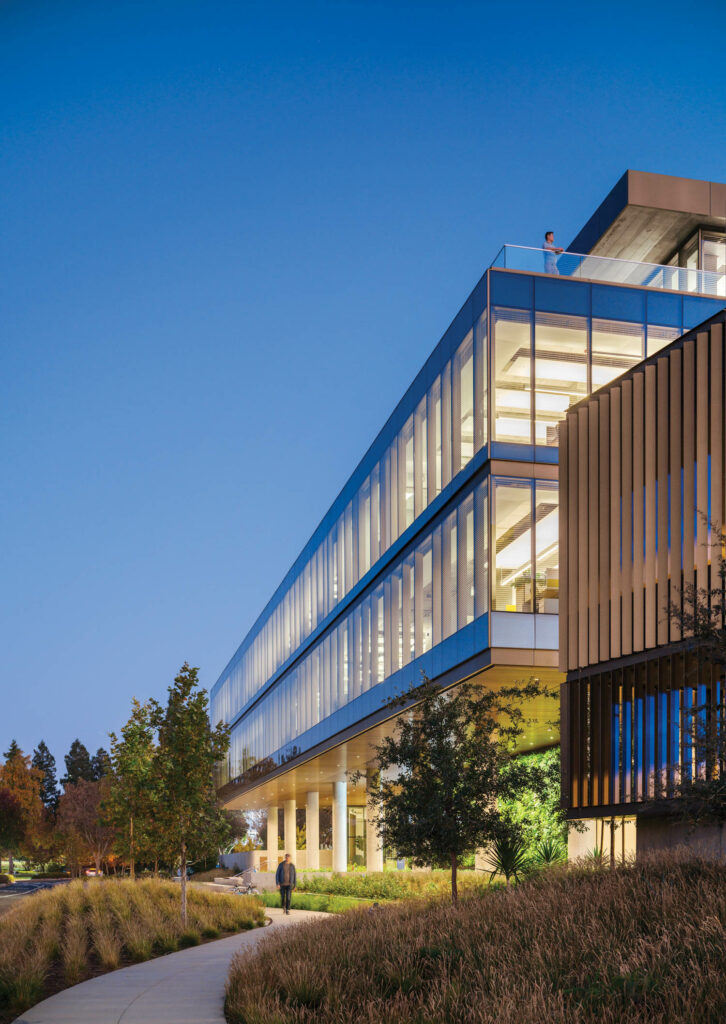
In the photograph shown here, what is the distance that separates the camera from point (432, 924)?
1362cm

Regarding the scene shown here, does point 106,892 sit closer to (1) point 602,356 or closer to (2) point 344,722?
(2) point 344,722

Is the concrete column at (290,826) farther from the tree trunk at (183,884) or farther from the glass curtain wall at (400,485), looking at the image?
the tree trunk at (183,884)

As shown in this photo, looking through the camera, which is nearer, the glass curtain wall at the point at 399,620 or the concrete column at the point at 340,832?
the glass curtain wall at the point at 399,620

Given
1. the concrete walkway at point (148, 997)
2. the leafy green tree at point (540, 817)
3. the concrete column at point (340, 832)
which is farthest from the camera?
the concrete column at point (340, 832)

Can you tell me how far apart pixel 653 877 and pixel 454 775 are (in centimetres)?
495

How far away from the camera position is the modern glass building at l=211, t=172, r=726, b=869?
1005 inches

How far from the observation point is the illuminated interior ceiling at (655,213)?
113ft

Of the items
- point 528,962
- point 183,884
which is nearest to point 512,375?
point 183,884

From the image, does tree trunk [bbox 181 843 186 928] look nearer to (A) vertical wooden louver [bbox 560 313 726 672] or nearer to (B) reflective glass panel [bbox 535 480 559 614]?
(A) vertical wooden louver [bbox 560 313 726 672]

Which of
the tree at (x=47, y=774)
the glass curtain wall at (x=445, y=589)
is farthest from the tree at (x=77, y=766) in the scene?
the glass curtain wall at (x=445, y=589)

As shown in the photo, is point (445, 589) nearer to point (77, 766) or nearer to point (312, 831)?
point (312, 831)

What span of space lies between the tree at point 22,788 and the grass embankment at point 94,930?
58.3m

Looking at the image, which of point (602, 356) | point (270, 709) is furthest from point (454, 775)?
point (270, 709)

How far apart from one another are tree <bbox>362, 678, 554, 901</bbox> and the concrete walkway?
3409 mm
